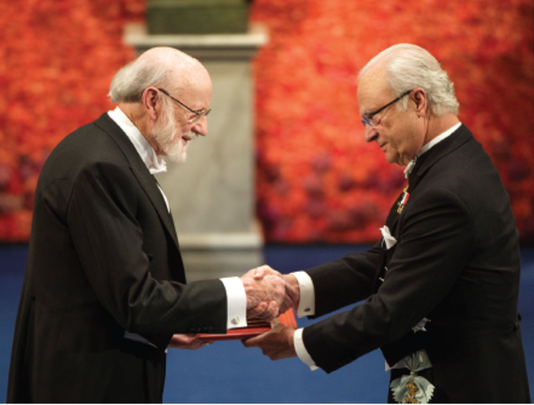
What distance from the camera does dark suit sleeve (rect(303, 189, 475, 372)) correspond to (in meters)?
1.73

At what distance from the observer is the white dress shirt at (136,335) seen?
1920 millimetres

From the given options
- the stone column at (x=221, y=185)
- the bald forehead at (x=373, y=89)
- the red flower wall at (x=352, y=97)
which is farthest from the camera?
the red flower wall at (x=352, y=97)

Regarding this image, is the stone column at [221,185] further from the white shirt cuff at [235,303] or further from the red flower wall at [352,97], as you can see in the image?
the white shirt cuff at [235,303]

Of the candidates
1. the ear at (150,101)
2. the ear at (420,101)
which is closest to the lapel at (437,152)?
the ear at (420,101)

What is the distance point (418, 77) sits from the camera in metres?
1.91

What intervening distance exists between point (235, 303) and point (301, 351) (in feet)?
1.01

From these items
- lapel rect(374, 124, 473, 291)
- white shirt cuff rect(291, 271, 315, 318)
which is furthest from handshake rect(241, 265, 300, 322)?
lapel rect(374, 124, 473, 291)

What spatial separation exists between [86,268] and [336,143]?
198 inches

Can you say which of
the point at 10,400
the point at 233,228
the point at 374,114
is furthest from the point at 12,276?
the point at 374,114

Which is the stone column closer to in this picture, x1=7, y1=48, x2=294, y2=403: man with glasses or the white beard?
the white beard

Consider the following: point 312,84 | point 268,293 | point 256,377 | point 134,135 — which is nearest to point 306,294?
point 268,293

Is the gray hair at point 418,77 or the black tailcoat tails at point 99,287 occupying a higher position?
the gray hair at point 418,77

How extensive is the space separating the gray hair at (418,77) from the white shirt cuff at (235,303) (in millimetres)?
818

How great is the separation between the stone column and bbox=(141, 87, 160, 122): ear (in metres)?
2.93
